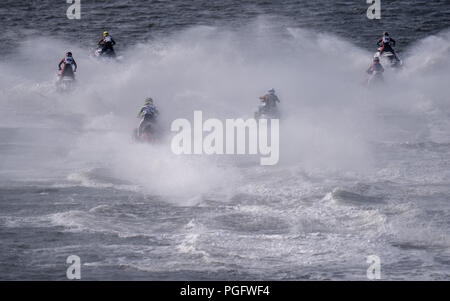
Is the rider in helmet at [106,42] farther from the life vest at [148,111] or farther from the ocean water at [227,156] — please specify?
the life vest at [148,111]

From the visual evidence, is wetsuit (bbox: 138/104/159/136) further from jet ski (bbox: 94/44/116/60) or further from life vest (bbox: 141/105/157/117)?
jet ski (bbox: 94/44/116/60)

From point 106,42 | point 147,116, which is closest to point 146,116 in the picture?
point 147,116

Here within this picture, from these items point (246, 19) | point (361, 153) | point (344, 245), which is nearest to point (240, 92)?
point (361, 153)

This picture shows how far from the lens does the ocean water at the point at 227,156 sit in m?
16.2

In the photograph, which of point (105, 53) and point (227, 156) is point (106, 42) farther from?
point (227, 156)

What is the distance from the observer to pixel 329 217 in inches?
727

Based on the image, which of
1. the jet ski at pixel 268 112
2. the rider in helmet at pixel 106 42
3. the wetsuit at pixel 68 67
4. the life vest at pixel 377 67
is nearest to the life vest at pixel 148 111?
the jet ski at pixel 268 112

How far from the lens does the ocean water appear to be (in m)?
16.2

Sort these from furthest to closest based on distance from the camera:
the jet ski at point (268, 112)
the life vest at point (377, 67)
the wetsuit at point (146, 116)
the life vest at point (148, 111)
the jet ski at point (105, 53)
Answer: the jet ski at point (105, 53)
the life vest at point (377, 67)
the jet ski at point (268, 112)
the life vest at point (148, 111)
the wetsuit at point (146, 116)

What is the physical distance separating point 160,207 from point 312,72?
2008 cm

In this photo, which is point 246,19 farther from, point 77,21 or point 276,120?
point 276,120

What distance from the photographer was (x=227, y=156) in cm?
2477
